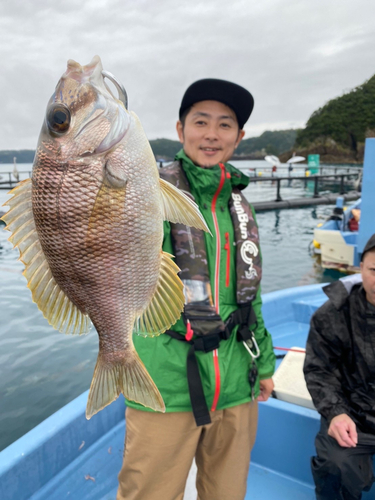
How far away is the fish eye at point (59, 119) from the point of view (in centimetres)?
99

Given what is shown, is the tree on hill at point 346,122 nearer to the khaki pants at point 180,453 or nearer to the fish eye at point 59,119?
the khaki pants at point 180,453

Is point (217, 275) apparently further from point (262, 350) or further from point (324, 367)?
point (324, 367)

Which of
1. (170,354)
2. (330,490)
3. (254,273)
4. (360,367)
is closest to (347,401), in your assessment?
(360,367)

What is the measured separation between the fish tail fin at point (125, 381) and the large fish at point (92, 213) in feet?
0.04

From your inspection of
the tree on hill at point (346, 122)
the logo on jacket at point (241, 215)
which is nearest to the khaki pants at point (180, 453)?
the logo on jacket at point (241, 215)

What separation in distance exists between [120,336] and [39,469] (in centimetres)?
171

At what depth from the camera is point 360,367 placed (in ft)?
7.19

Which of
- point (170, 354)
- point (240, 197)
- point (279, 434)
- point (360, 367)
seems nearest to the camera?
point (170, 354)

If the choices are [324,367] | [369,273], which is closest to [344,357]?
[324,367]

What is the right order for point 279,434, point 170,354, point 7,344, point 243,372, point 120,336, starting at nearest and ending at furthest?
point 120,336
point 170,354
point 243,372
point 279,434
point 7,344

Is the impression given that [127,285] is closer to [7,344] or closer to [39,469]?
[39,469]

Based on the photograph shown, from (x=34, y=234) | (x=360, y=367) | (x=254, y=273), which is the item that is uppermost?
(x=34, y=234)

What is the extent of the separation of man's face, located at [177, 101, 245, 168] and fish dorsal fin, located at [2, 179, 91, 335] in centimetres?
99

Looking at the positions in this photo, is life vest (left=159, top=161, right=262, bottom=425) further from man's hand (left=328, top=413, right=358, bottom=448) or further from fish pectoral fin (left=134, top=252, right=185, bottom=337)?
man's hand (left=328, top=413, right=358, bottom=448)
